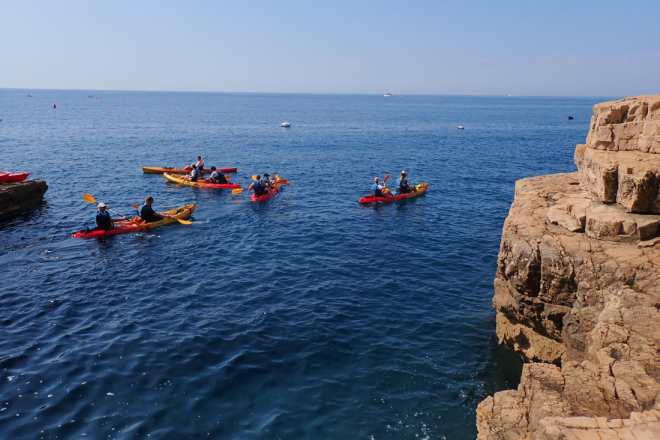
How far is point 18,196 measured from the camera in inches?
1104

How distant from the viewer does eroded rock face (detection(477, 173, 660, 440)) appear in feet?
25.8

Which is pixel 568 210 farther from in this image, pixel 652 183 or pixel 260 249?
pixel 260 249

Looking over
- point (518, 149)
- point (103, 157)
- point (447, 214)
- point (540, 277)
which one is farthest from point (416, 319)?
point (518, 149)

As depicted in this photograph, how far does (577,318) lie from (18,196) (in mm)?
31932

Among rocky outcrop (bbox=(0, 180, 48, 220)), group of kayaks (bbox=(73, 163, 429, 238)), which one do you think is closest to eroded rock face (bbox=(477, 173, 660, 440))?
group of kayaks (bbox=(73, 163, 429, 238))

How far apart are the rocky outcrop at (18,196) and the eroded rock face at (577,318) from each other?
2891cm

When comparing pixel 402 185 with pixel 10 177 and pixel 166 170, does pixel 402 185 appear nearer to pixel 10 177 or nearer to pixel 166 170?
pixel 166 170

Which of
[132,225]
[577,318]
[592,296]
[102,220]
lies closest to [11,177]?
[102,220]

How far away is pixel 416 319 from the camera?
54.0ft

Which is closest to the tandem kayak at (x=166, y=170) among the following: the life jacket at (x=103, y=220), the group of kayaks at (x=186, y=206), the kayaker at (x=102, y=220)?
the group of kayaks at (x=186, y=206)

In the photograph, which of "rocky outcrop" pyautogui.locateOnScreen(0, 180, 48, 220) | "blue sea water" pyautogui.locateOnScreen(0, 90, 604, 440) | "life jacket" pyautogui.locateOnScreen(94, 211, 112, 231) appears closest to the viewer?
"blue sea water" pyautogui.locateOnScreen(0, 90, 604, 440)

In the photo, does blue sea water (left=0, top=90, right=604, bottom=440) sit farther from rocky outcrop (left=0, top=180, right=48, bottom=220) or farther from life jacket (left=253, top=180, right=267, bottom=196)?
life jacket (left=253, top=180, right=267, bottom=196)

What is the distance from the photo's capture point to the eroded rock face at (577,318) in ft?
25.8

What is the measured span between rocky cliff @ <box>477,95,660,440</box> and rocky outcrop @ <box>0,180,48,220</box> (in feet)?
95.1
